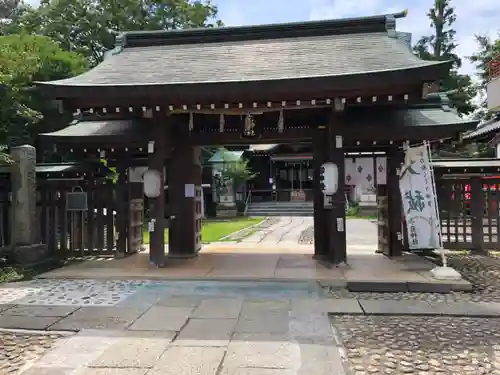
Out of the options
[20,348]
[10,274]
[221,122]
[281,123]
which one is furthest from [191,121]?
[20,348]

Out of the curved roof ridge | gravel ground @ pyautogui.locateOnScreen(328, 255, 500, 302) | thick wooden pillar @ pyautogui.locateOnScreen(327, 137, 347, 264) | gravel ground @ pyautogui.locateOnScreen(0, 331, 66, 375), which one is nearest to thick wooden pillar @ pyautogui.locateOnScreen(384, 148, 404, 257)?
gravel ground @ pyautogui.locateOnScreen(328, 255, 500, 302)

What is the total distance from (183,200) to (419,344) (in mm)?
6805

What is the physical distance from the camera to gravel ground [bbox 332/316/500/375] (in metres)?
3.92

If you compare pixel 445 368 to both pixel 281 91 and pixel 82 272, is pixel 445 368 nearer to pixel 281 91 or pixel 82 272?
pixel 281 91

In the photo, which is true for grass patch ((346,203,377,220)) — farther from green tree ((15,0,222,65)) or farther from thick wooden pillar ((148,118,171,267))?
thick wooden pillar ((148,118,171,267))

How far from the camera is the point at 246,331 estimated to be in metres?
4.89

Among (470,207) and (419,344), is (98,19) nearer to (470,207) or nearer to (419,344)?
(470,207)

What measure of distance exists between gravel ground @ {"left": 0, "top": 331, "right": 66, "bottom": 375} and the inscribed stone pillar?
4417 millimetres

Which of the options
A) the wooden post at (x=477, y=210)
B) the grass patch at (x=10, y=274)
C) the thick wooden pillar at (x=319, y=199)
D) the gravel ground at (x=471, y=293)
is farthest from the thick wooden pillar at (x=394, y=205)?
the grass patch at (x=10, y=274)

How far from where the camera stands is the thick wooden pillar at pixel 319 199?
30.8ft

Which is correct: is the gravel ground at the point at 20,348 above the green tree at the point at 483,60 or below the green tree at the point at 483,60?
below

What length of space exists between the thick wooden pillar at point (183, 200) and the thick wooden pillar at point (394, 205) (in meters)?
4.75

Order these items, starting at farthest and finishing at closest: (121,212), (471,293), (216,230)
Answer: (216,230) < (121,212) < (471,293)

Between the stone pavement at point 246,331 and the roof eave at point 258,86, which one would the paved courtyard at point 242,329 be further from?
the roof eave at point 258,86
